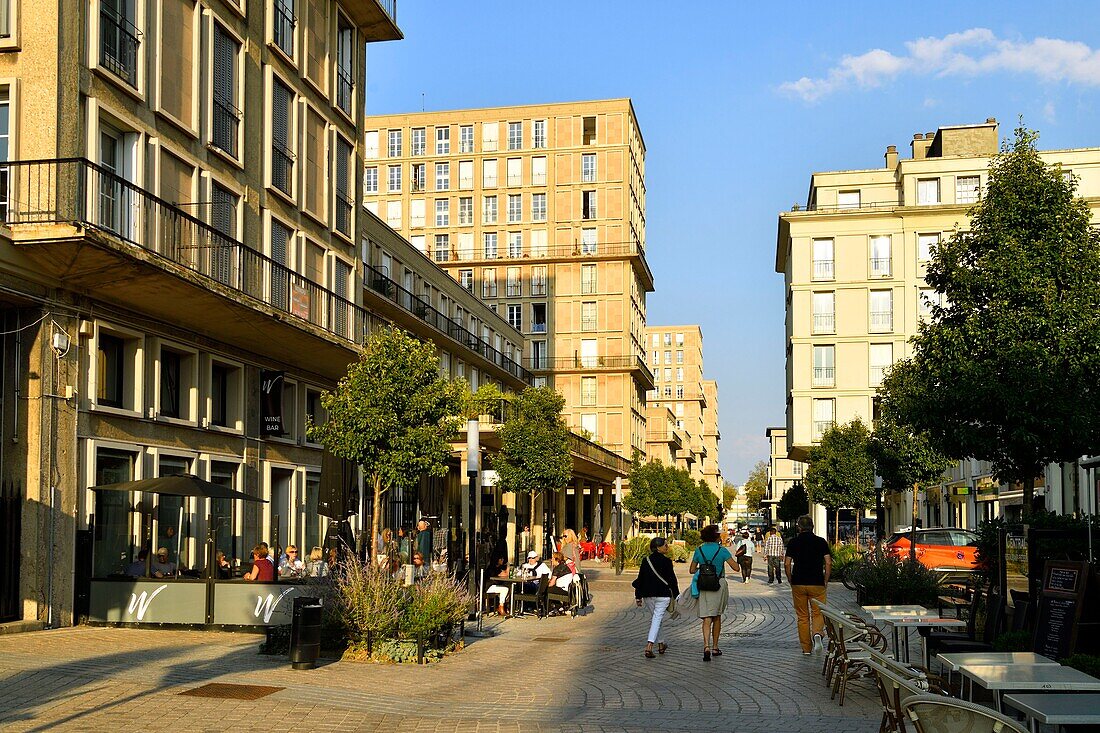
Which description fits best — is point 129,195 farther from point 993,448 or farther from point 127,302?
point 993,448

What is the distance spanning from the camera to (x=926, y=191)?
6600 centimetres

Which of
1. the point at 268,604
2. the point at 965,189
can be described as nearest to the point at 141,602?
the point at 268,604

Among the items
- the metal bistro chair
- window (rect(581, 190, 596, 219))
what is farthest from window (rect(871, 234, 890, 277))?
the metal bistro chair

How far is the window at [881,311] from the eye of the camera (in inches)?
2559

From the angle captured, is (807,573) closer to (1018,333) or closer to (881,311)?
(1018,333)

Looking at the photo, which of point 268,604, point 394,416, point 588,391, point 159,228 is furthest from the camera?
point 588,391

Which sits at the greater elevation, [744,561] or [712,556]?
[712,556]

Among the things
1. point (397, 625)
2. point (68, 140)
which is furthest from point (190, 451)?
point (397, 625)

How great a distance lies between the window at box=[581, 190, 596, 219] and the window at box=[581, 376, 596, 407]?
36.6 ft

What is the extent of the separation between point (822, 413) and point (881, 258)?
9.23 m

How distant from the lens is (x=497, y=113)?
3219 inches

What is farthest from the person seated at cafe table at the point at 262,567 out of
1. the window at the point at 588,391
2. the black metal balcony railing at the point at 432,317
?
the window at the point at 588,391

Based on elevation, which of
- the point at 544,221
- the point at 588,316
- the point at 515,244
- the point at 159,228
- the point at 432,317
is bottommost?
the point at 159,228

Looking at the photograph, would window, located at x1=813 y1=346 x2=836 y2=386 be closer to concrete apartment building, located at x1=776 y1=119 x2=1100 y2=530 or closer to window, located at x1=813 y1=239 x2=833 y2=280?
concrete apartment building, located at x1=776 y1=119 x2=1100 y2=530
